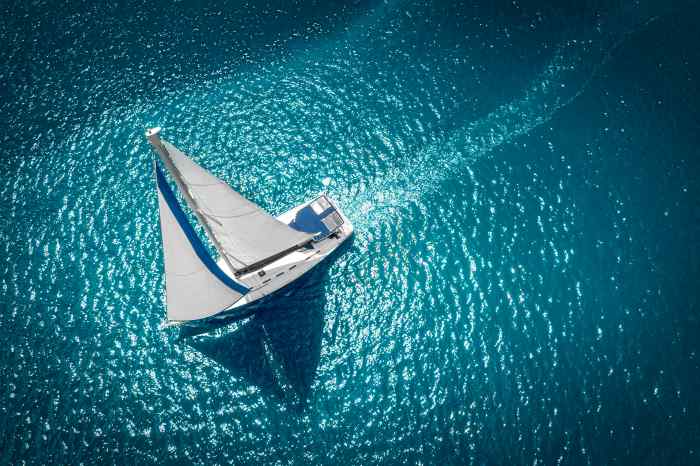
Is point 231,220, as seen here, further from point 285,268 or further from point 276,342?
point 276,342

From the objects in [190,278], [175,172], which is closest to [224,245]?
[190,278]

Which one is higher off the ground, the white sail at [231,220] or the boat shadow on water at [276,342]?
the white sail at [231,220]

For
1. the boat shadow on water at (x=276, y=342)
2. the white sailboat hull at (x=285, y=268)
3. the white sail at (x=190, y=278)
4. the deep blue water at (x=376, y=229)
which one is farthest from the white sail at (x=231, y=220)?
the deep blue water at (x=376, y=229)

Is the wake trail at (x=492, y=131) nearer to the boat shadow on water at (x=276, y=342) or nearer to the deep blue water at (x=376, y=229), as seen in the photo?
the deep blue water at (x=376, y=229)

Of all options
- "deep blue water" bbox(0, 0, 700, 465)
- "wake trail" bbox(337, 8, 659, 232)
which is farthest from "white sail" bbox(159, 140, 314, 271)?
"wake trail" bbox(337, 8, 659, 232)

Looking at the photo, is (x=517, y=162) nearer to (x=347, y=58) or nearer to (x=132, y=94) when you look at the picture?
(x=347, y=58)

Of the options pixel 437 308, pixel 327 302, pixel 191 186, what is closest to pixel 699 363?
pixel 437 308
